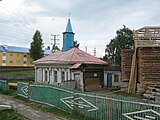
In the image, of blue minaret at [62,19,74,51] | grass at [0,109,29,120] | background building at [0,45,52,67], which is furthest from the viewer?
background building at [0,45,52,67]

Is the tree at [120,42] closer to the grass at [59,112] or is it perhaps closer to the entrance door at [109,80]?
the entrance door at [109,80]

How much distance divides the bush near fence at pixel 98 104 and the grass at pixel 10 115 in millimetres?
2617

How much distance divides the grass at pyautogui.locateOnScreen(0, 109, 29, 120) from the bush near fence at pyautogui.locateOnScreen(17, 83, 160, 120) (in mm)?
2617

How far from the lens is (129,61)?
23766mm

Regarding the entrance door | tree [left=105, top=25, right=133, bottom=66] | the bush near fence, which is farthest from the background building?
the bush near fence

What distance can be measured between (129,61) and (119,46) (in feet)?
67.6

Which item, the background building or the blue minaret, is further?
the background building

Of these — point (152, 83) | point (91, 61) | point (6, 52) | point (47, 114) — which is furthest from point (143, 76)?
point (6, 52)

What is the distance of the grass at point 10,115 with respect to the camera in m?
13.2

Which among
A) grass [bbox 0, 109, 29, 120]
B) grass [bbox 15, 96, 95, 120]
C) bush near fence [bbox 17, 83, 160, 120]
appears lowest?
grass [bbox 0, 109, 29, 120]

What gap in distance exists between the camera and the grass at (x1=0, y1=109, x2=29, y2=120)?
43.4ft

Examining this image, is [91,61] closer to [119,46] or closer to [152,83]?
[152,83]

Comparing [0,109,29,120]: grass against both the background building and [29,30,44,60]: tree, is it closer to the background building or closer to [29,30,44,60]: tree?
[29,30,44,60]: tree

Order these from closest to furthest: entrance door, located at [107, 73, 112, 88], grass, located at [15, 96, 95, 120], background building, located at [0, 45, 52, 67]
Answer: grass, located at [15, 96, 95, 120], entrance door, located at [107, 73, 112, 88], background building, located at [0, 45, 52, 67]
